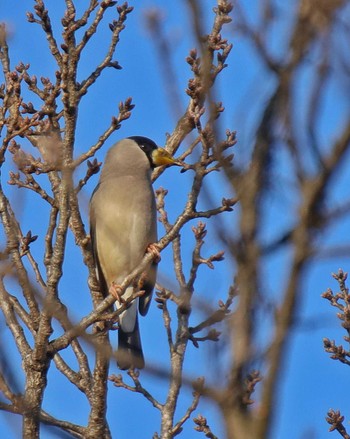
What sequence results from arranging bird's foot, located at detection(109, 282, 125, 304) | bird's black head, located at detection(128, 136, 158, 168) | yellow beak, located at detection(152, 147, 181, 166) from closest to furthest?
bird's foot, located at detection(109, 282, 125, 304)
yellow beak, located at detection(152, 147, 181, 166)
bird's black head, located at detection(128, 136, 158, 168)

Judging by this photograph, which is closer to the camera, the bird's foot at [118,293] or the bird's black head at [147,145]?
the bird's foot at [118,293]

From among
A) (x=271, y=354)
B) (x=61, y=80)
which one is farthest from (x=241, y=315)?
(x=61, y=80)

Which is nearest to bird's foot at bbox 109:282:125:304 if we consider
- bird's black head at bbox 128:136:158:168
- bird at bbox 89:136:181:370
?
bird at bbox 89:136:181:370

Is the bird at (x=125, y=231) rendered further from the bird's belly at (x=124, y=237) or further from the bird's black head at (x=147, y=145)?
the bird's black head at (x=147, y=145)

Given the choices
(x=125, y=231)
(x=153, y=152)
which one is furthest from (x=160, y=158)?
(x=125, y=231)

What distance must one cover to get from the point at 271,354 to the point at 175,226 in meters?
2.32

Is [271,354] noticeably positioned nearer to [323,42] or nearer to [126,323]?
[323,42]

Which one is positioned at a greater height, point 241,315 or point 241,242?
point 241,242

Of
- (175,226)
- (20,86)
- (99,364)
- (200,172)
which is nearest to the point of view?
(200,172)

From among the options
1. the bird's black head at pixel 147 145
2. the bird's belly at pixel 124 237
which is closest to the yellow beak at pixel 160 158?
the bird's black head at pixel 147 145

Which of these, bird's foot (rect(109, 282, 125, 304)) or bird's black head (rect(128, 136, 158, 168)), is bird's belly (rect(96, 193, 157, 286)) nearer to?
Answer: bird's black head (rect(128, 136, 158, 168))

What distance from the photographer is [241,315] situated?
178 cm

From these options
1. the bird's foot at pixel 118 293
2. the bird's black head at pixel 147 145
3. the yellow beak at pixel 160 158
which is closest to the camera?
the bird's foot at pixel 118 293

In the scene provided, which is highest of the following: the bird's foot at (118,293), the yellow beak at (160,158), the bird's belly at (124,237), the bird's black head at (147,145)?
the bird's black head at (147,145)
